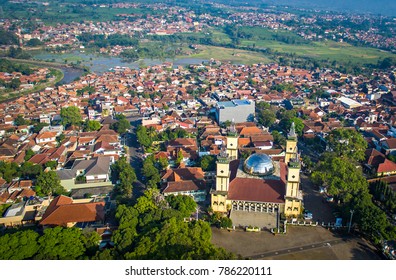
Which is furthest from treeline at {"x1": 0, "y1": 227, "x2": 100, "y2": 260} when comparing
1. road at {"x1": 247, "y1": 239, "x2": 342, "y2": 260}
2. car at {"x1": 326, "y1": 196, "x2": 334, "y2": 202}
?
car at {"x1": 326, "y1": 196, "x2": 334, "y2": 202}

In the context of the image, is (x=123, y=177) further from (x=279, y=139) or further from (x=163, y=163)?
(x=279, y=139)

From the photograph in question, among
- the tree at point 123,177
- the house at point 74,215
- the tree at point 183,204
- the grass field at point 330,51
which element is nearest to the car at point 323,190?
the tree at point 183,204

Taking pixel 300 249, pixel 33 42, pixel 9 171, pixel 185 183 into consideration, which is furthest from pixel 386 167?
pixel 33 42

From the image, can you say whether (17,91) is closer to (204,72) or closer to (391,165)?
(204,72)

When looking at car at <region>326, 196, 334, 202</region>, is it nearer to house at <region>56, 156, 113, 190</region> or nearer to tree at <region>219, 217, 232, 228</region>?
tree at <region>219, 217, 232, 228</region>

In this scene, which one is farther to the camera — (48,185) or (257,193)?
(48,185)

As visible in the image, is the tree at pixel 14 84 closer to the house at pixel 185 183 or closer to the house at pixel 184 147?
the house at pixel 184 147

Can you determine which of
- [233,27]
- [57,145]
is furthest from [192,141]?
[233,27]
